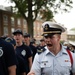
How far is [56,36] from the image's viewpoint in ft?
11.6

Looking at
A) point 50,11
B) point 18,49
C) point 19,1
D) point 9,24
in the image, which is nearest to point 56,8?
point 50,11

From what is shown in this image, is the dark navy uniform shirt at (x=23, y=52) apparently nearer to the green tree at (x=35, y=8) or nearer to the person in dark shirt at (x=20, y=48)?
the person in dark shirt at (x=20, y=48)

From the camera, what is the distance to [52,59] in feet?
11.3

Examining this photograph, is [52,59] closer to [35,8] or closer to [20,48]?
[20,48]

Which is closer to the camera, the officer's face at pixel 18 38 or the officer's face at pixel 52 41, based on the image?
the officer's face at pixel 52 41

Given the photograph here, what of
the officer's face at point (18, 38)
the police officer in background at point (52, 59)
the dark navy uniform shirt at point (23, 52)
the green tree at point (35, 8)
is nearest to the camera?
the police officer in background at point (52, 59)

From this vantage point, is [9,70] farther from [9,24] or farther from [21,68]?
[9,24]

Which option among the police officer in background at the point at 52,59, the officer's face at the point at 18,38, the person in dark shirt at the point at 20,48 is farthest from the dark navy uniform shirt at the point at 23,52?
the police officer in background at the point at 52,59

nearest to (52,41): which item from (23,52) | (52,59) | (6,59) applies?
(52,59)

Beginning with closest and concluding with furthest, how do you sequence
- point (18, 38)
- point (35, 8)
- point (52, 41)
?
point (52, 41)
point (18, 38)
point (35, 8)

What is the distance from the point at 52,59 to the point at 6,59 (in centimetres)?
62

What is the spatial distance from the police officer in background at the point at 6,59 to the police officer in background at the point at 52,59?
13.5 inches

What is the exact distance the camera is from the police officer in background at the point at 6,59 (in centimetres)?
343

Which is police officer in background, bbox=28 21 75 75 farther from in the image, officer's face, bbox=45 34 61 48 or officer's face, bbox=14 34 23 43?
officer's face, bbox=14 34 23 43
